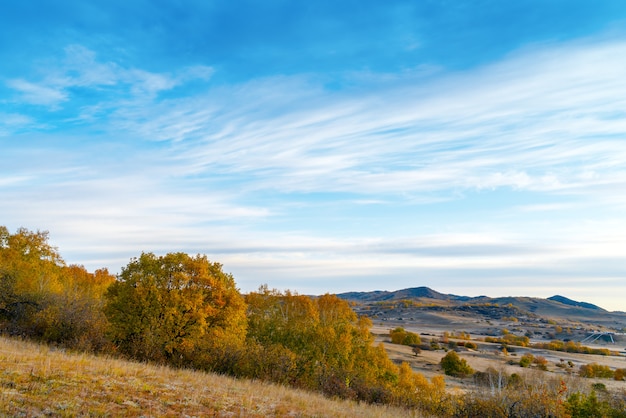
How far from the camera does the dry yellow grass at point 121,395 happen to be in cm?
1194

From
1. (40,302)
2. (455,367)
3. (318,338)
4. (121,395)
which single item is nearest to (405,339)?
(455,367)

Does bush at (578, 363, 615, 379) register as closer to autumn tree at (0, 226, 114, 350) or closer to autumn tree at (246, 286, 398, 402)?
autumn tree at (246, 286, 398, 402)

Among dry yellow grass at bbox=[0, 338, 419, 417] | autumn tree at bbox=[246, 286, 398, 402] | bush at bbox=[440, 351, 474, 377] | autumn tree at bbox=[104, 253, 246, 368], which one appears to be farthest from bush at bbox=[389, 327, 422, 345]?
dry yellow grass at bbox=[0, 338, 419, 417]

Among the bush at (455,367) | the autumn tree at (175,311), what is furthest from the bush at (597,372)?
the autumn tree at (175,311)

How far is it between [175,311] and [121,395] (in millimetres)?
20915

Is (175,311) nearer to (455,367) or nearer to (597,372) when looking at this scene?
(455,367)

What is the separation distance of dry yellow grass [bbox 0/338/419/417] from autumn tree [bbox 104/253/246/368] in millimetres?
11423

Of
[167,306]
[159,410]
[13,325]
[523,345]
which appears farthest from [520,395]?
[523,345]

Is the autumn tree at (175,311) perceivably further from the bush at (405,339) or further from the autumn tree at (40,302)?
the bush at (405,339)

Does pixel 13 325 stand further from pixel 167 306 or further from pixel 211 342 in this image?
pixel 211 342

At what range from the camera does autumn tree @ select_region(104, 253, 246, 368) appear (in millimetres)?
31922

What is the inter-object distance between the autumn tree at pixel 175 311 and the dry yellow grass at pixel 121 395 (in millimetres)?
11423

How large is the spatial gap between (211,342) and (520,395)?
67.7 ft

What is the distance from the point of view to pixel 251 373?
29.5 metres
